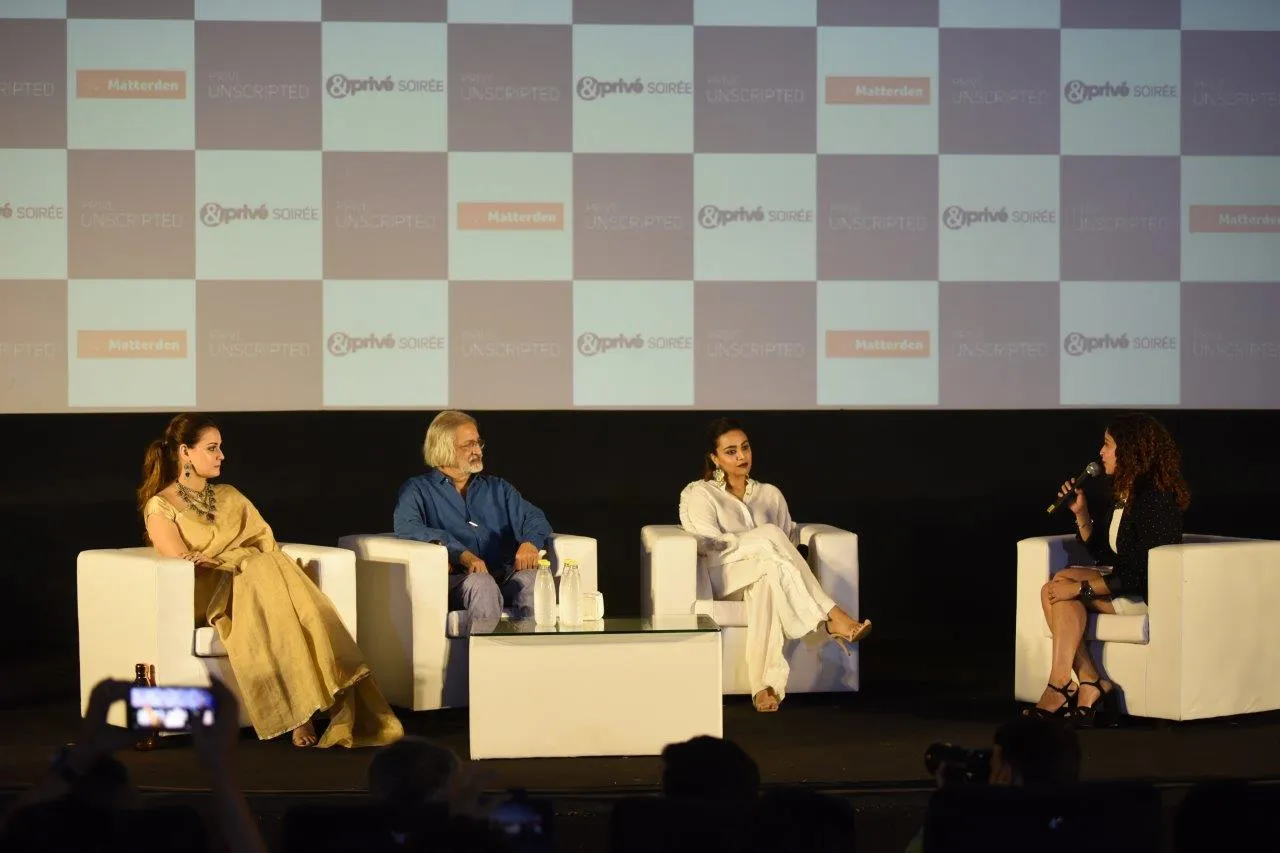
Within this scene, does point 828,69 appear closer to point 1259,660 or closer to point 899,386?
point 899,386

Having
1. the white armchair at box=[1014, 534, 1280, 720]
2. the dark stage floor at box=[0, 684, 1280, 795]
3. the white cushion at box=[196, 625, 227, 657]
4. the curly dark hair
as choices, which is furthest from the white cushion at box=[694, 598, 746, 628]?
the white cushion at box=[196, 625, 227, 657]

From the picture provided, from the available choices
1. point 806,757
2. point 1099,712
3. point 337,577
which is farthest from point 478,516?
point 1099,712

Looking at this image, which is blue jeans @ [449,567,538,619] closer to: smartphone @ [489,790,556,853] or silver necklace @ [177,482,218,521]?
silver necklace @ [177,482,218,521]

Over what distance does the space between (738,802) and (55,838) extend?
2.65 feet

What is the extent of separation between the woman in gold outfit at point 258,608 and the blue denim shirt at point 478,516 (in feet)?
2.25

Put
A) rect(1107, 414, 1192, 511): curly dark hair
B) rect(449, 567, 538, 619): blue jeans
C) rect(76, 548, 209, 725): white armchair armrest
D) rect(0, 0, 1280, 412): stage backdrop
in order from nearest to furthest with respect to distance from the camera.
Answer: rect(76, 548, 209, 725): white armchair armrest < rect(1107, 414, 1192, 511): curly dark hair < rect(449, 567, 538, 619): blue jeans < rect(0, 0, 1280, 412): stage backdrop

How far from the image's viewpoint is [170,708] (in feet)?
6.23

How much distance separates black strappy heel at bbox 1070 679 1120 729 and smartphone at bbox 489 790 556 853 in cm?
323

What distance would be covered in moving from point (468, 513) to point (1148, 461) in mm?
2279

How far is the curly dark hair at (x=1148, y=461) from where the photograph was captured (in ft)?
16.2

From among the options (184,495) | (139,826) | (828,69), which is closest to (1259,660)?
(828,69)

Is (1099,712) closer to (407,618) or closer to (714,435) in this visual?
(714,435)

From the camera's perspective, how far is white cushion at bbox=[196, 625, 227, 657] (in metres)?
4.62

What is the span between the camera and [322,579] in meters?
4.88
